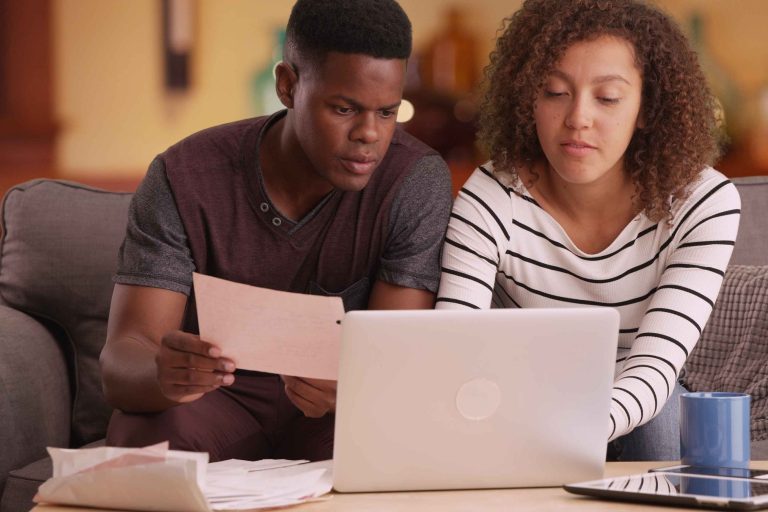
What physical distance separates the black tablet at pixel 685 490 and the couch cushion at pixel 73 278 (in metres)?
1.21

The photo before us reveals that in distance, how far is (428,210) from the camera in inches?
69.0

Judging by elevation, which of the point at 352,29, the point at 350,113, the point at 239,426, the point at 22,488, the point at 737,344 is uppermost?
the point at 352,29

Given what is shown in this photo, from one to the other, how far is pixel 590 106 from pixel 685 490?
2.43ft

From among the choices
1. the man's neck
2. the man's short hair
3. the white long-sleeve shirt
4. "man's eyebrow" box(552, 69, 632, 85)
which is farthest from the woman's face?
the man's neck

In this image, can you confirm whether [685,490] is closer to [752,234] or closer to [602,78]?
[602,78]

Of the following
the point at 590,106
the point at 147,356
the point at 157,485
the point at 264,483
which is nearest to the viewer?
the point at 157,485

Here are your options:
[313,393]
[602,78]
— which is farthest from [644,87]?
[313,393]

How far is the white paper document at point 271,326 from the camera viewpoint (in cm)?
119

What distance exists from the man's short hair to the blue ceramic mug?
0.69 m

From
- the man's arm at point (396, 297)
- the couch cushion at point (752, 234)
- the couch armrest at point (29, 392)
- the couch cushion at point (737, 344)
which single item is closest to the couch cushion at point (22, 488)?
the couch armrest at point (29, 392)

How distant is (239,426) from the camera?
1708mm

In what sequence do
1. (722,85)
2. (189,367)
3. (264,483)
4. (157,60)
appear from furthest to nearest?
(157,60) < (722,85) < (189,367) < (264,483)

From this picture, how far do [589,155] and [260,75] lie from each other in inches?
82.5

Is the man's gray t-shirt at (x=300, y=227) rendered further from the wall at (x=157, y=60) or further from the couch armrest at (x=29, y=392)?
the wall at (x=157, y=60)
